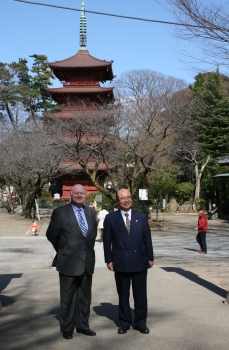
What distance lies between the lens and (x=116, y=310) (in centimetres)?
744

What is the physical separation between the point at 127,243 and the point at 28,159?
2945 cm

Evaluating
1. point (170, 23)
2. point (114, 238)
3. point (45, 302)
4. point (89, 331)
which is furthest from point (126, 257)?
point (170, 23)

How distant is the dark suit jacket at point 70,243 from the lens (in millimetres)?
5875

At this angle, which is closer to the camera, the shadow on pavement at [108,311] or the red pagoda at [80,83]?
the shadow on pavement at [108,311]

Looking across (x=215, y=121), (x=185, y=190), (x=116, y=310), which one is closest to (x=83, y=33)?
(x=215, y=121)

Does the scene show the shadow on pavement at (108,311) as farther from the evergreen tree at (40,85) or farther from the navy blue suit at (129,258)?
the evergreen tree at (40,85)

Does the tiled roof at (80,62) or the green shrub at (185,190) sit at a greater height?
the tiled roof at (80,62)

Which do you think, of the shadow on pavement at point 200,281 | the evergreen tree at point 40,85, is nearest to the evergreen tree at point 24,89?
the evergreen tree at point 40,85

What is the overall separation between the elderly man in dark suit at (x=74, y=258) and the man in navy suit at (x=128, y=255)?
24 cm

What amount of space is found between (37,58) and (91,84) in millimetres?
19062

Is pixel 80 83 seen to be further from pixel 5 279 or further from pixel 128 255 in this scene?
pixel 128 255

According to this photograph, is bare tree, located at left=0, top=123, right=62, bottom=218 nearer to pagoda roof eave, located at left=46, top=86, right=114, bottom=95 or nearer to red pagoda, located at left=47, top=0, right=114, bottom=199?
red pagoda, located at left=47, top=0, right=114, bottom=199

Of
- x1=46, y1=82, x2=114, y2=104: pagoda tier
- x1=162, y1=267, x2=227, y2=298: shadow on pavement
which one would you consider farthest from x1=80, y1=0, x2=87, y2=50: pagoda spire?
x1=162, y1=267, x2=227, y2=298: shadow on pavement

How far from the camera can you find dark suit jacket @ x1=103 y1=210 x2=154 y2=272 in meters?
6.00
